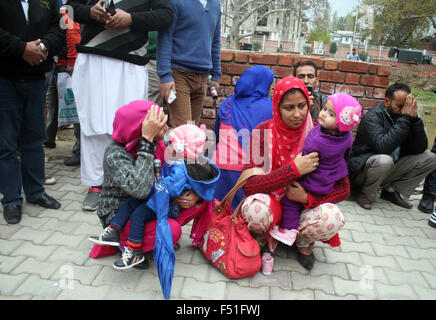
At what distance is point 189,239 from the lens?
2.70m

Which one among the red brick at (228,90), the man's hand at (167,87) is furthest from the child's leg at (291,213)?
the red brick at (228,90)

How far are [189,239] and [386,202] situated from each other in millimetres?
2208

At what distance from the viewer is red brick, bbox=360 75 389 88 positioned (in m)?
3.94

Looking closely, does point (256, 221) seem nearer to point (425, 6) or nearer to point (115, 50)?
point (115, 50)

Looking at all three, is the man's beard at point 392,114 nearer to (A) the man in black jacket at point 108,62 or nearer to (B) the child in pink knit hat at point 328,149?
(B) the child in pink knit hat at point 328,149

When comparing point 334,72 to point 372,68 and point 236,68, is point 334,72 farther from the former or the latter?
point 236,68

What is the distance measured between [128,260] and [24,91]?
64.4 inches

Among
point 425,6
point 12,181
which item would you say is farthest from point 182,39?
point 425,6

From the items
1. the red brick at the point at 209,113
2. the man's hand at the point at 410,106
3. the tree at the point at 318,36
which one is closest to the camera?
the man's hand at the point at 410,106

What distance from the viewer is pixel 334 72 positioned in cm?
400

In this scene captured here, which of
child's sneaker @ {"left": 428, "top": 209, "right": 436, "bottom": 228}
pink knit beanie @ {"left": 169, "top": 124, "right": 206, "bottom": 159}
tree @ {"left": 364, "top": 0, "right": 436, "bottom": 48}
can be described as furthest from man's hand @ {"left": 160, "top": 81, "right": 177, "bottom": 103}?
tree @ {"left": 364, "top": 0, "right": 436, "bottom": 48}

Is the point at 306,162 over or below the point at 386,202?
over

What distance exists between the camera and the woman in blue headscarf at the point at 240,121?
9.10ft

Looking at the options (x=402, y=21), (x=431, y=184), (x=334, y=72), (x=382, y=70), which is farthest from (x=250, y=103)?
(x=402, y=21)
